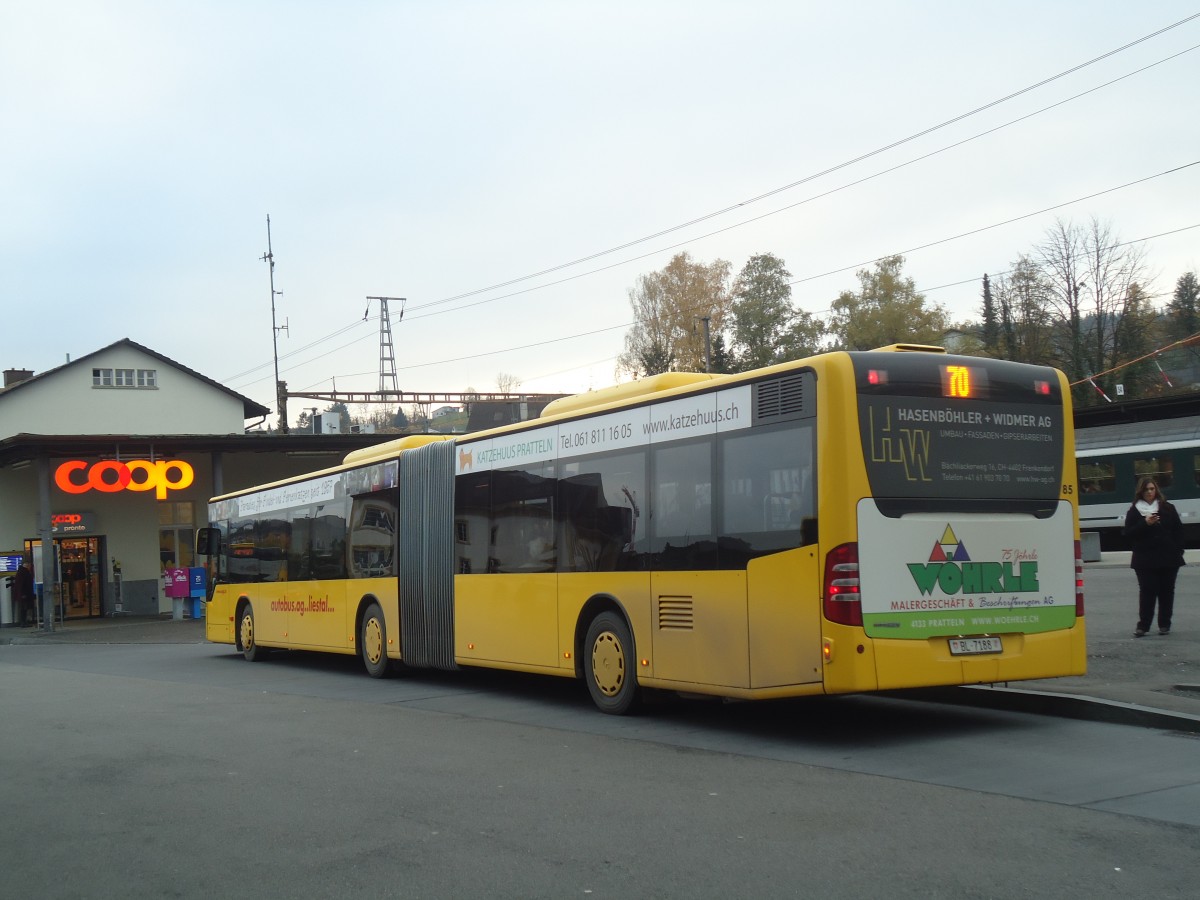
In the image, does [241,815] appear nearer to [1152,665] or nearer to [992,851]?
[992,851]

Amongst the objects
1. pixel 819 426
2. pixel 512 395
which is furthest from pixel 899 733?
pixel 512 395

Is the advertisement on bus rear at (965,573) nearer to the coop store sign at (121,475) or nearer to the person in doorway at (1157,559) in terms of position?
the person in doorway at (1157,559)

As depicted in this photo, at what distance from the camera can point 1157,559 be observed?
14219 mm

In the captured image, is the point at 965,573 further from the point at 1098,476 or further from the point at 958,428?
the point at 1098,476

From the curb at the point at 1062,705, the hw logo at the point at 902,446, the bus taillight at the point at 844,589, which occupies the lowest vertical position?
the curb at the point at 1062,705

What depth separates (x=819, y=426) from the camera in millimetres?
9148

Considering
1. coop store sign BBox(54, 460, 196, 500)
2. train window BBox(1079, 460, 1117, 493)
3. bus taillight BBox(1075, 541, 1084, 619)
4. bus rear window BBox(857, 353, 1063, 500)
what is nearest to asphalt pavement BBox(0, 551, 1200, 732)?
bus taillight BBox(1075, 541, 1084, 619)

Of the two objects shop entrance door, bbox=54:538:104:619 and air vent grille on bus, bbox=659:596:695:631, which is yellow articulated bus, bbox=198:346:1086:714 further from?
shop entrance door, bbox=54:538:104:619


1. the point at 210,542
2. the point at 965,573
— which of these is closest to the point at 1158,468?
the point at 210,542

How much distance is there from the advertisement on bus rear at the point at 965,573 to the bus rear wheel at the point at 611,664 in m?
2.90

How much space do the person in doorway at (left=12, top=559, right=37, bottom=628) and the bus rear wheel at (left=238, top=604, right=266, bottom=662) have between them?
745 inches

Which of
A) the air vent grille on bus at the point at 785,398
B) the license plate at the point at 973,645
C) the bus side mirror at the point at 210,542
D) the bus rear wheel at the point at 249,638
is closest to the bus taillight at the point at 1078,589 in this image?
the license plate at the point at 973,645

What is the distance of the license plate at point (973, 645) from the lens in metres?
9.28

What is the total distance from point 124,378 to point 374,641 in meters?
39.9
